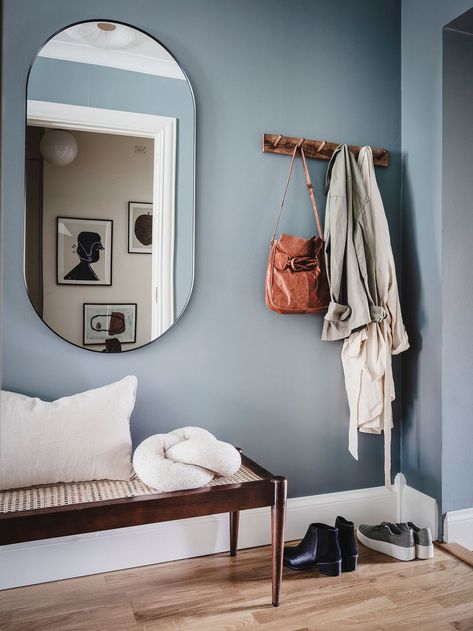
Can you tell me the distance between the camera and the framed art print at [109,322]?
200 centimetres

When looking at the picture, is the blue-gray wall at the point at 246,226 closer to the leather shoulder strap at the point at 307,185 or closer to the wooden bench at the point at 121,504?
the leather shoulder strap at the point at 307,185

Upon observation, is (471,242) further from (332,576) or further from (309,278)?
(332,576)

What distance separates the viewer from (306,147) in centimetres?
231

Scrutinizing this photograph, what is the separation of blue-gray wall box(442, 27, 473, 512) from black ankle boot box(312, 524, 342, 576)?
588 millimetres

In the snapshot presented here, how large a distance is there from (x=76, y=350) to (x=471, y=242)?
5.80ft

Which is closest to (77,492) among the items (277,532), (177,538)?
(177,538)

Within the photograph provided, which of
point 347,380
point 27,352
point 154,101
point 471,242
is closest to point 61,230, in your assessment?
point 27,352

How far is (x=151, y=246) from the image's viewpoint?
2.09m

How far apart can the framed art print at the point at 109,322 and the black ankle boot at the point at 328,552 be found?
1.05 metres

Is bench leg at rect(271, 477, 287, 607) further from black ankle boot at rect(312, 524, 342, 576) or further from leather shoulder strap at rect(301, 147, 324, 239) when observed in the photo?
leather shoulder strap at rect(301, 147, 324, 239)

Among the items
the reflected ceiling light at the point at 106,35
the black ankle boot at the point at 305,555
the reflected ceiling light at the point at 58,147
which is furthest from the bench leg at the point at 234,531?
the reflected ceiling light at the point at 106,35

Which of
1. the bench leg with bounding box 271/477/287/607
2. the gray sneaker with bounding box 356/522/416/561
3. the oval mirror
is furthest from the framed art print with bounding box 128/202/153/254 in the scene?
the gray sneaker with bounding box 356/522/416/561

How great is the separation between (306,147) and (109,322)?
1145 mm

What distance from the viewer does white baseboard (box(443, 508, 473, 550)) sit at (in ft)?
7.42
